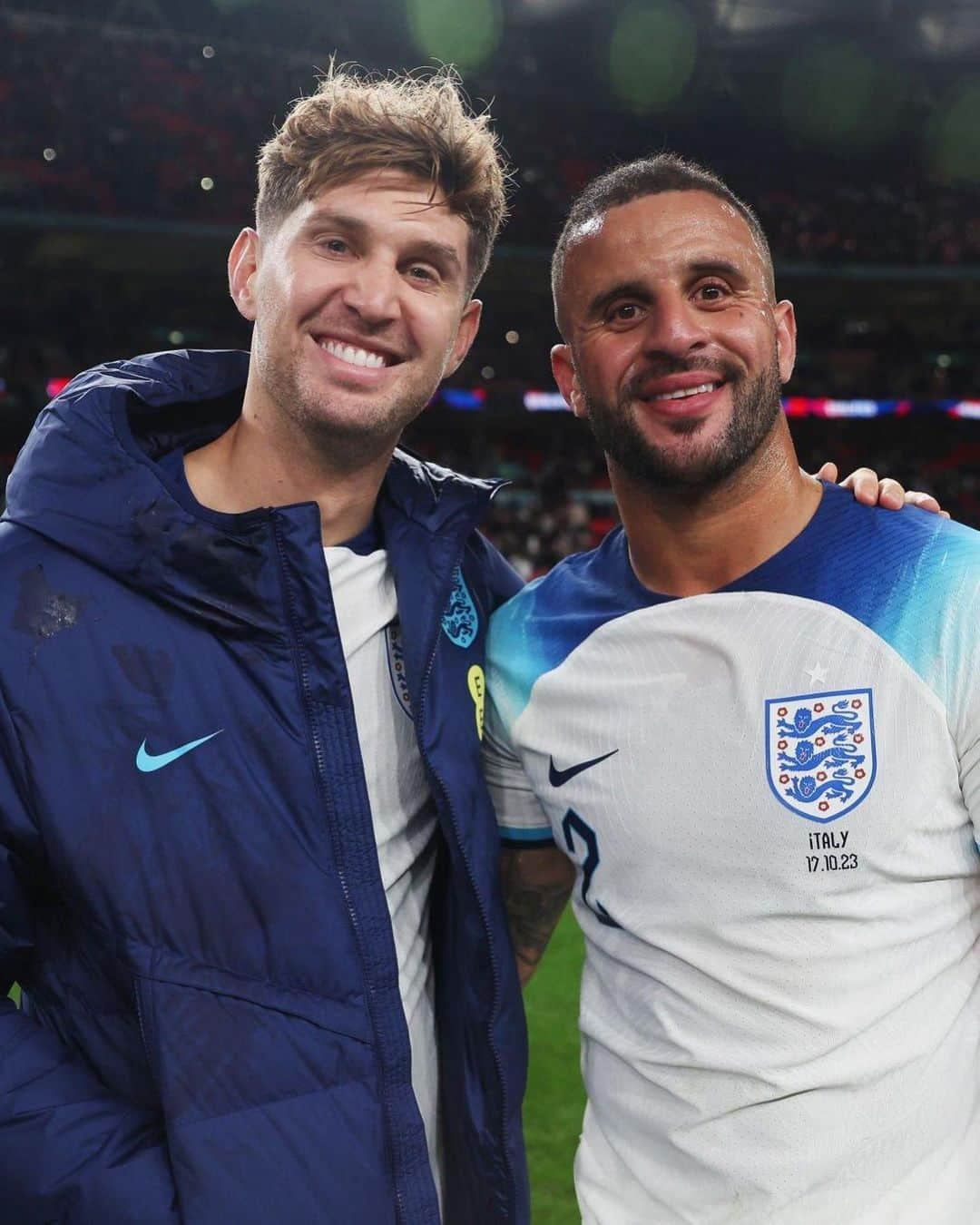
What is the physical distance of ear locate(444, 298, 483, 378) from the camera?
2.16m

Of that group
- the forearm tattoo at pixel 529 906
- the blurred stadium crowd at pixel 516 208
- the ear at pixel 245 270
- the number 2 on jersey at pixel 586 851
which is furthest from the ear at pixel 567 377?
the blurred stadium crowd at pixel 516 208

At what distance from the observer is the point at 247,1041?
1.58 metres

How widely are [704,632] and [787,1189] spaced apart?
30.1 inches

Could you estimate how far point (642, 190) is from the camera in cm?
198

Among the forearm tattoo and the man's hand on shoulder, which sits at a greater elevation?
the man's hand on shoulder

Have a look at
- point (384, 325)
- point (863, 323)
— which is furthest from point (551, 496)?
Answer: point (384, 325)

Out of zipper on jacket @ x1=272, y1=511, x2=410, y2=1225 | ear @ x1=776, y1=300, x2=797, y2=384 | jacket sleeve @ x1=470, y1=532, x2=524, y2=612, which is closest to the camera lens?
zipper on jacket @ x1=272, y1=511, x2=410, y2=1225

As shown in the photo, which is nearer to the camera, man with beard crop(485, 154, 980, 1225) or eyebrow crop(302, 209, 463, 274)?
man with beard crop(485, 154, 980, 1225)

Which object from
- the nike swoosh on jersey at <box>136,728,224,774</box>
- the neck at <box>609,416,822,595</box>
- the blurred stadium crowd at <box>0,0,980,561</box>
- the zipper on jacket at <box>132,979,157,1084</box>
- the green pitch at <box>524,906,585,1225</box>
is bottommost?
the green pitch at <box>524,906,585,1225</box>

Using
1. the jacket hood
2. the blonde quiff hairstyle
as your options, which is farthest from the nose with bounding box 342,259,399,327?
the jacket hood

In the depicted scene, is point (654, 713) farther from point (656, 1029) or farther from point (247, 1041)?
point (247, 1041)

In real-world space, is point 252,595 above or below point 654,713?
above

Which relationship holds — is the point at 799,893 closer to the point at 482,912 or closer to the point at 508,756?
the point at 482,912

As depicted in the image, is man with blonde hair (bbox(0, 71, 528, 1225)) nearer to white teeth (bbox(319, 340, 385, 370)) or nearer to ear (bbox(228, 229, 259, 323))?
white teeth (bbox(319, 340, 385, 370))
